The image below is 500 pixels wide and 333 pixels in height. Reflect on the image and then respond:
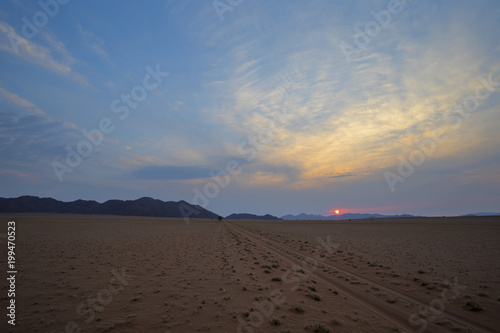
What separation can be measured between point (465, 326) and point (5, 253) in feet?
92.4

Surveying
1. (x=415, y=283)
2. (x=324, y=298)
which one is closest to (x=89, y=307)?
(x=324, y=298)

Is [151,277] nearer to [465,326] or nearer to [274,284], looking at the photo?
[274,284]

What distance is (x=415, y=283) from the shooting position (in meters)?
12.8

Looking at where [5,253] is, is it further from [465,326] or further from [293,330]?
[465,326]

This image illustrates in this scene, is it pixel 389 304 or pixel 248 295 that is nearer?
pixel 389 304

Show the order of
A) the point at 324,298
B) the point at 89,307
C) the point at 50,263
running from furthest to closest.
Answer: the point at 50,263 < the point at 324,298 < the point at 89,307

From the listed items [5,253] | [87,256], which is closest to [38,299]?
[87,256]

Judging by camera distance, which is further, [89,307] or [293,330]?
[89,307]

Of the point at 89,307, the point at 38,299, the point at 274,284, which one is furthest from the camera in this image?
the point at 274,284

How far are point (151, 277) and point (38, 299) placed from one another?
484 cm

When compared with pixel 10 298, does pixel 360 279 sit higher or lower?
lower

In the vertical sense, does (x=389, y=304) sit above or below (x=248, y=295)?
below

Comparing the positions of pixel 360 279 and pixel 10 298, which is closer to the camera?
pixel 10 298

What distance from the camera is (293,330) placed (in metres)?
7.60
